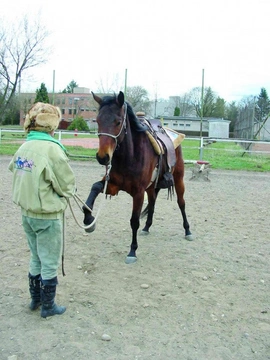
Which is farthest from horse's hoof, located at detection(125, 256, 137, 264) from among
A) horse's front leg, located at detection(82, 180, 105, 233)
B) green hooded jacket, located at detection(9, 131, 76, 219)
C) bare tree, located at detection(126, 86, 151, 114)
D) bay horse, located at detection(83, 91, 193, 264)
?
bare tree, located at detection(126, 86, 151, 114)

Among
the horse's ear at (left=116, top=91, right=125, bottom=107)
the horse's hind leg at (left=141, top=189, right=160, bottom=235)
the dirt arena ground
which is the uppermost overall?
the horse's ear at (left=116, top=91, right=125, bottom=107)

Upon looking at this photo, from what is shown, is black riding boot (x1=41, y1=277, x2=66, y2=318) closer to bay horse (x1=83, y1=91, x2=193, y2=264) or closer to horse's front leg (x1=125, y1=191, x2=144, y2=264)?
bay horse (x1=83, y1=91, x2=193, y2=264)

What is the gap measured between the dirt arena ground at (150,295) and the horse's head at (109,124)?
1.34 metres

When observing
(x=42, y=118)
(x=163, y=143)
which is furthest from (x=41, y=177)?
(x=163, y=143)

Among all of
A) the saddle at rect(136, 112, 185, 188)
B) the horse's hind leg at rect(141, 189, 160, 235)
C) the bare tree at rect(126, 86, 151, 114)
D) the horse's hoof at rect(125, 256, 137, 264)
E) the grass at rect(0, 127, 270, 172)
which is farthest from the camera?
the bare tree at rect(126, 86, 151, 114)

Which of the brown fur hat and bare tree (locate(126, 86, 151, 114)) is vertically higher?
bare tree (locate(126, 86, 151, 114))

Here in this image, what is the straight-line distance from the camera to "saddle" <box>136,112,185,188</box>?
16.0ft

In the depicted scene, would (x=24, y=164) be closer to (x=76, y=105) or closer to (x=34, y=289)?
(x=34, y=289)

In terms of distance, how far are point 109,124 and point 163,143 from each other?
1.54 m

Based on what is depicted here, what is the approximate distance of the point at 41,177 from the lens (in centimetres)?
280

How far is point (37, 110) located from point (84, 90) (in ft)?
221

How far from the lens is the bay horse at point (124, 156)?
385cm

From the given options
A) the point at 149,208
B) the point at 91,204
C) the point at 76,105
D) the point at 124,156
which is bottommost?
the point at 149,208

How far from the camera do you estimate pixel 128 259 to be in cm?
441
